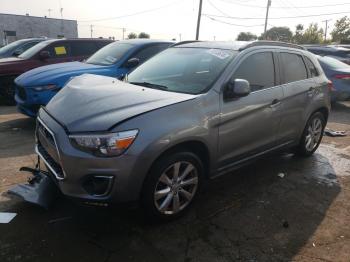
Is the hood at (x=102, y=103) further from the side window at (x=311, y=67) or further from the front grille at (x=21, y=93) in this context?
the front grille at (x=21, y=93)

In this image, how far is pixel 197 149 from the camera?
3602 millimetres

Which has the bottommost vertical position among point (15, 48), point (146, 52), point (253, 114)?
point (253, 114)

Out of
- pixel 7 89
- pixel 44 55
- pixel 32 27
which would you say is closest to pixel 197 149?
pixel 44 55

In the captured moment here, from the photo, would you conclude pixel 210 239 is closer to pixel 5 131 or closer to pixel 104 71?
pixel 104 71

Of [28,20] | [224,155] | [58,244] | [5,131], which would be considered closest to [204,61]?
[224,155]

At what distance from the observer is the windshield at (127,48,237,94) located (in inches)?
151

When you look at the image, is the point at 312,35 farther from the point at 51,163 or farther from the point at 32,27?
the point at 51,163

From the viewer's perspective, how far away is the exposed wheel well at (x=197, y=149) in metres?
3.31

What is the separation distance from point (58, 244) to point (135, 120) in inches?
50.2

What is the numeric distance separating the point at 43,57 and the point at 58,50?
510 millimetres

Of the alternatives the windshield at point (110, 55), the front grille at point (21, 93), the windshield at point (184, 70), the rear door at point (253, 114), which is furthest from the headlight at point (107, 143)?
the windshield at point (110, 55)

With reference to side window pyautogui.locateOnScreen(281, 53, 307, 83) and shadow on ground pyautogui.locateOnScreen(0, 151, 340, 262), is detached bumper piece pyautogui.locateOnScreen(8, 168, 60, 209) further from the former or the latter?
side window pyautogui.locateOnScreen(281, 53, 307, 83)

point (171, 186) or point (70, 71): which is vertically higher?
point (70, 71)

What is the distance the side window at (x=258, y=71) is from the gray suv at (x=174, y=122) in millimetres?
12
